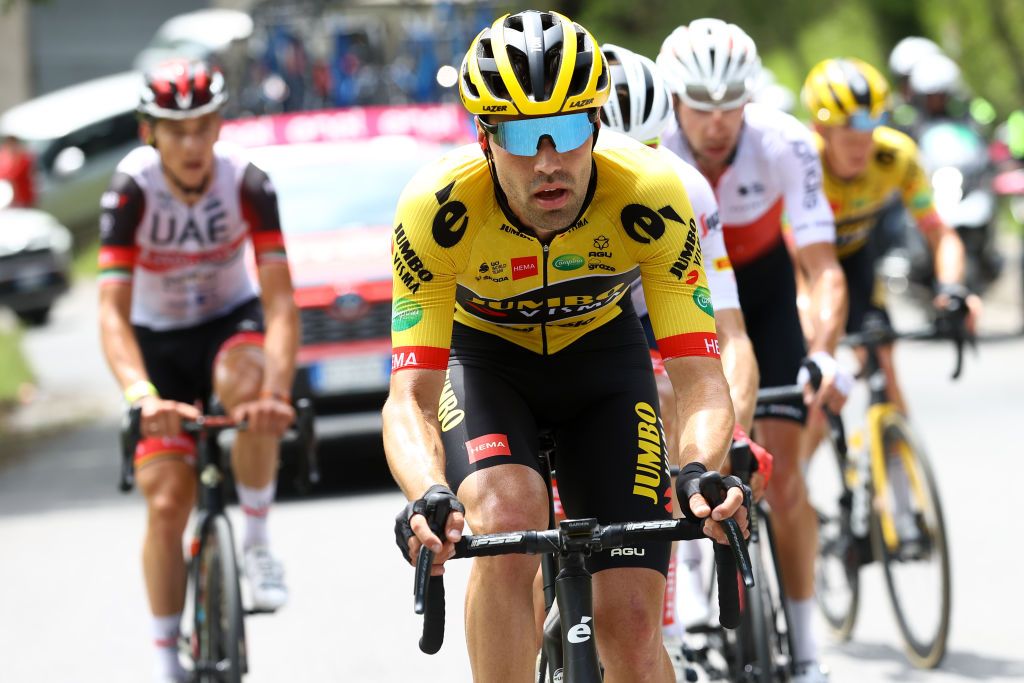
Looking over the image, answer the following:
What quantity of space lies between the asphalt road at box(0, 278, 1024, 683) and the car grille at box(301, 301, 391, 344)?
1.00 meters

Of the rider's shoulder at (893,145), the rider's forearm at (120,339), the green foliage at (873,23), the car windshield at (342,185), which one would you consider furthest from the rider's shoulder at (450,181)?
the green foliage at (873,23)

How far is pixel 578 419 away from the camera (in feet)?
15.5

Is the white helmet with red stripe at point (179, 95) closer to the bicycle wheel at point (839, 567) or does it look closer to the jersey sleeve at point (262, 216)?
the jersey sleeve at point (262, 216)

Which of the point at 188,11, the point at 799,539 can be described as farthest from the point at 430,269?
the point at 188,11

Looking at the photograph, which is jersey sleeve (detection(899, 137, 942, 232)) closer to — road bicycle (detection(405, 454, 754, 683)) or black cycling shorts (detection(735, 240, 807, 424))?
black cycling shorts (detection(735, 240, 807, 424))

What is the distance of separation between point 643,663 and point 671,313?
825 mm

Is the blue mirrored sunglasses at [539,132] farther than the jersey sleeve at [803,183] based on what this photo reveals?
No

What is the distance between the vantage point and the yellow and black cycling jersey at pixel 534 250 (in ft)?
14.3

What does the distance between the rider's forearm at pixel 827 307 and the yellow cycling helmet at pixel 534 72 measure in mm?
2386

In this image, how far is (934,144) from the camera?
16109 mm

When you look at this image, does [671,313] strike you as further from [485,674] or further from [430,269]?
[485,674]

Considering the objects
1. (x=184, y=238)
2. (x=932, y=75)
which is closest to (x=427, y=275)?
(x=184, y=238)

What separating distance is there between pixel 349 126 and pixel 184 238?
8.15 meters

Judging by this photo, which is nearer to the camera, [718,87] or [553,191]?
[553,191]
